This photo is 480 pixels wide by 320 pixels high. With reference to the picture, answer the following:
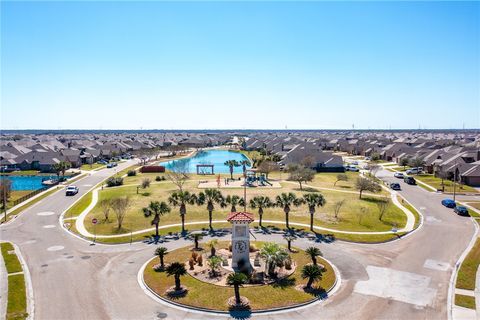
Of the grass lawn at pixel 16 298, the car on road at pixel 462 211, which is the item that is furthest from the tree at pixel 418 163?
the grass lawn at pixel 16 298

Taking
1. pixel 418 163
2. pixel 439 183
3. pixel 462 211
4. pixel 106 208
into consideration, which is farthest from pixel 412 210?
pixel 418 163

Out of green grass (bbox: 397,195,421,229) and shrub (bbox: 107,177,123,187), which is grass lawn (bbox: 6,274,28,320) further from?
shrub (bbox: 107,177,123,187)

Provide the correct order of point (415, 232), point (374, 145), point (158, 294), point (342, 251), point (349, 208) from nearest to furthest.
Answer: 1. point (158, 294)
2. point (342, 251)
3. point (415, 232)
4. point (349, 208)
5. point (374, 145)

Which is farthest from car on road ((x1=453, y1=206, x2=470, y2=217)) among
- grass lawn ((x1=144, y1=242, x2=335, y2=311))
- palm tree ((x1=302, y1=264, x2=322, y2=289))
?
palm tree ((x1=302, y1=264, x2=322, y2=289))

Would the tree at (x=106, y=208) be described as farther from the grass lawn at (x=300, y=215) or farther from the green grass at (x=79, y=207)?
the green grass at (x=79, y=207)

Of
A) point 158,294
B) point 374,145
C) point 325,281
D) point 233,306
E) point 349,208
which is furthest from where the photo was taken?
point 374,145

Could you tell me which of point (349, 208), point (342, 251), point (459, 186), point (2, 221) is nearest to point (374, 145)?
point (459, 186)

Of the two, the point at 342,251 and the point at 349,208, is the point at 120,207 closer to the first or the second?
the point at 342,251
